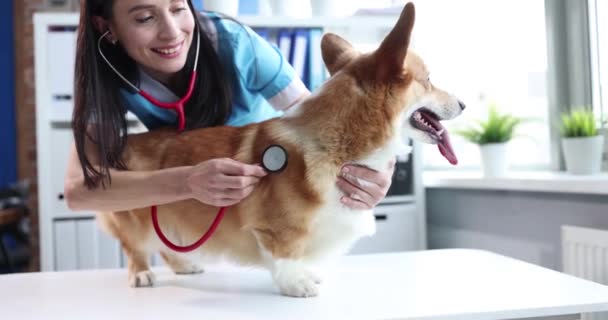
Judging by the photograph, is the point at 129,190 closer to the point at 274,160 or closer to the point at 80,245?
the point at 274,160

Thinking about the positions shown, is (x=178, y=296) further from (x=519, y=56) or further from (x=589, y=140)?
(x=519, y=56)

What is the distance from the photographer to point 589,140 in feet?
5.90

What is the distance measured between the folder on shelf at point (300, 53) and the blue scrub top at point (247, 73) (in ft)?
3.56

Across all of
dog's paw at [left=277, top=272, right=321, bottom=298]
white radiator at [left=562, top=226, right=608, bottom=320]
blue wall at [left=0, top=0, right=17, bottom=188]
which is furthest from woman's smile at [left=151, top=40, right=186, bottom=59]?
blue wall at [left=0, top=0, right=17, bottom=188]

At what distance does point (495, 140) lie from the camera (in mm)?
2203

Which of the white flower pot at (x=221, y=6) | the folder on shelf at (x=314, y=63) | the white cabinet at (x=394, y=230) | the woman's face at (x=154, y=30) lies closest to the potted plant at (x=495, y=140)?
the white cabinet at (x=394, y=230)

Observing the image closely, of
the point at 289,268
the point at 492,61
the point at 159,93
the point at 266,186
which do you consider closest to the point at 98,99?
the point at 159,93

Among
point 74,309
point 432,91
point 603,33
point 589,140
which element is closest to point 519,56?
point 603,33

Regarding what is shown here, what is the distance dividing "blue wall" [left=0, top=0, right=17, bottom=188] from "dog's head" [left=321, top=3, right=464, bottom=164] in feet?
8.54

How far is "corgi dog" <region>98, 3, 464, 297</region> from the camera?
94 cm

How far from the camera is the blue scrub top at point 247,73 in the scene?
1.29 metres

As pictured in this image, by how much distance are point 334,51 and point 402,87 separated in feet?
0.60

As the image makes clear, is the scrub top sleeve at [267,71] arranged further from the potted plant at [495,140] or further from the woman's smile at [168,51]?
the potted plant at [495,140]

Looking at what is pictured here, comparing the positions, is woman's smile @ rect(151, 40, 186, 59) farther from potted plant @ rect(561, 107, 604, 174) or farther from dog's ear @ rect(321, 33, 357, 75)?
potted plant @ rect(561, 107, 604, 174)
